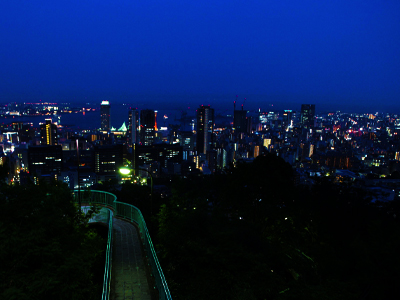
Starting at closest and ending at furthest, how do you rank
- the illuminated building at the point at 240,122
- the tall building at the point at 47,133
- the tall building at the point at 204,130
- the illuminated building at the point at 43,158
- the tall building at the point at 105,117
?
the illuminated building at the point at 43,158, the tall building at the point at 47,133, the tall building at the point at 204,130, the illuminated building at the point at 240,122, the tall building at the point at 105,117

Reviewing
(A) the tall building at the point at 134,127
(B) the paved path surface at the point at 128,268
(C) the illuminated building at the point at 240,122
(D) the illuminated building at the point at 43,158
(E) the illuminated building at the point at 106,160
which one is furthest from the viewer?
(C) the illuminated building at the point at 240,122

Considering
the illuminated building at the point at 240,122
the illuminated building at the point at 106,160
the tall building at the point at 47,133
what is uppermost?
the illuminated building at the point at 240,122

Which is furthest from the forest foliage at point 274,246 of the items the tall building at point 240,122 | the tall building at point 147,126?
the tall building at point 240,122

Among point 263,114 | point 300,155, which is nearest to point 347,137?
point 300,155

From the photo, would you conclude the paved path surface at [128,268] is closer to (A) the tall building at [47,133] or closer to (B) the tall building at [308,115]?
(A) the tall building at [47,133]

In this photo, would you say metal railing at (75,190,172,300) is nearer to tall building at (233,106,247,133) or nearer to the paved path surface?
the paved path surface

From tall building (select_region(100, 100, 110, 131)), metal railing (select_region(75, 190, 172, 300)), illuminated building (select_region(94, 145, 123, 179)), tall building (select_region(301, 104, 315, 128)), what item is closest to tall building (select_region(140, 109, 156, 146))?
illuminated building (select_region(94, 145, 123, 179))
